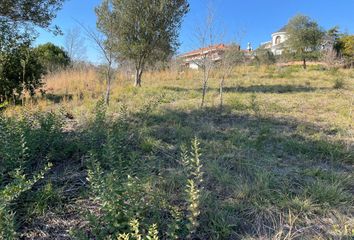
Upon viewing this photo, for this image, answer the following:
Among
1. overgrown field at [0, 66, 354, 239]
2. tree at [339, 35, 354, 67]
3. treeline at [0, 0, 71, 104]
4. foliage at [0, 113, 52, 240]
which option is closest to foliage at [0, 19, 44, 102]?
treeline at [0, 0, 71, 104]

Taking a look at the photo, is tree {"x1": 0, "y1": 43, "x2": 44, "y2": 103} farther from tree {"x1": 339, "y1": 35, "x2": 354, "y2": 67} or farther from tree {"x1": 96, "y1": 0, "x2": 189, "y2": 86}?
tree {"x1": 339, "y1": 35, "x2": 354, "y2": 67}

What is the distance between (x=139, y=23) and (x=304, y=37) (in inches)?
688

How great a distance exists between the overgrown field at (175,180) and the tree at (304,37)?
19.0 meters

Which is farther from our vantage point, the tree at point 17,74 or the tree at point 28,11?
the tree at point 17,74

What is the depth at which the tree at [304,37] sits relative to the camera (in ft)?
67.5

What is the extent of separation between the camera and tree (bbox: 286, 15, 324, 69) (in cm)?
2059

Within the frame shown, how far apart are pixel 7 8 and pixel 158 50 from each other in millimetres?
6485

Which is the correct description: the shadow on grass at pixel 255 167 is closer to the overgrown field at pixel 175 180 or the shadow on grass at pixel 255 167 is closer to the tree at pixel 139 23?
the overgrown field at pixel 175 180

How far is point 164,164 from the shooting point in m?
2.71

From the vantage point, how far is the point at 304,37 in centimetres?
2077

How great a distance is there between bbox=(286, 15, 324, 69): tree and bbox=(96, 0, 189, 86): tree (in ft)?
50.1

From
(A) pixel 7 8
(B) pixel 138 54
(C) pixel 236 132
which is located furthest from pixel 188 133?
(B) pixel 138 54

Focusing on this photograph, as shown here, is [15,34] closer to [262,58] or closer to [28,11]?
[28,11]

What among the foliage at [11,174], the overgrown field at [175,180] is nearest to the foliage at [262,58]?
the overgrown field at [175,180]
